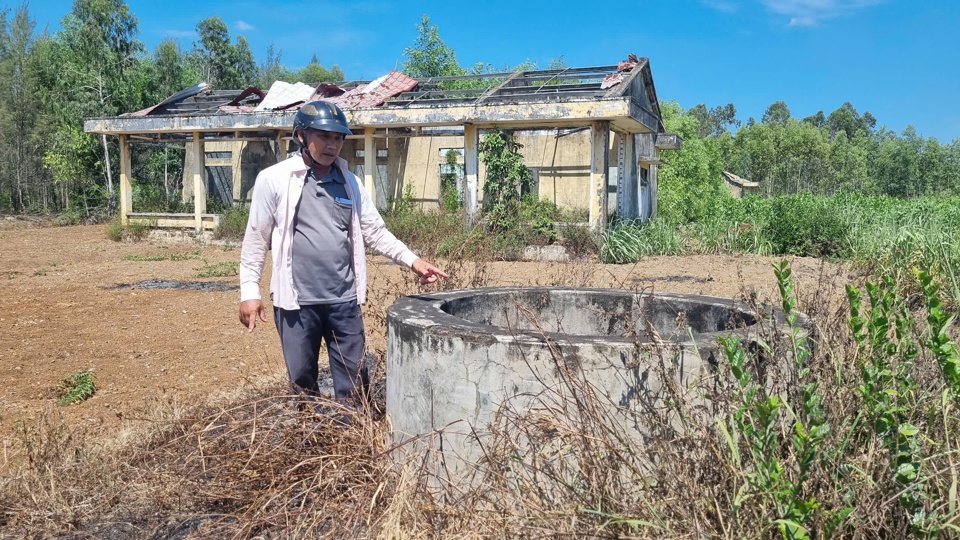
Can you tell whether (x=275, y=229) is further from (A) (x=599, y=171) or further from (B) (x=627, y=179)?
(B) (x=627, y=179)

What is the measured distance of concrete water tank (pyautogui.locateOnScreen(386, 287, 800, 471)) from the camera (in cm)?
271

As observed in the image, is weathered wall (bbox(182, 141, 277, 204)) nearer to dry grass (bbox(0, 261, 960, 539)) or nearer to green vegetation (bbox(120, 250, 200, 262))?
green vegetation (bbox(120, 250, 200, 262))

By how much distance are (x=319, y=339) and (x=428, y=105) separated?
12550 millimetres

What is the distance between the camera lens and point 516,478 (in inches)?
91.4

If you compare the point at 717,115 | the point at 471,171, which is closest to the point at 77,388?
the point at 471,171

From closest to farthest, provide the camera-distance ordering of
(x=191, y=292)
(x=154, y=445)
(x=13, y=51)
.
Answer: (x=154, y=445)
(x=191, y=292)
(x=13, y=51)

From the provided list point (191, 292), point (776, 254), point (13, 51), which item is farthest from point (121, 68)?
point (776, 254)

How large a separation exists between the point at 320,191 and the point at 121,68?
26613 mm

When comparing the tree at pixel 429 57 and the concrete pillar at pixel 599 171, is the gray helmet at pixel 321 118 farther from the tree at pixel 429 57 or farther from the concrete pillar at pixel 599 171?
the tree at pixel 429 57

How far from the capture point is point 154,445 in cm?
388

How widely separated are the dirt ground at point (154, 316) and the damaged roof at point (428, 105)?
119 inches

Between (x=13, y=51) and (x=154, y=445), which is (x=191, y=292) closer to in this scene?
(x=154, y=445)

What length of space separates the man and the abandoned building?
10723 mm

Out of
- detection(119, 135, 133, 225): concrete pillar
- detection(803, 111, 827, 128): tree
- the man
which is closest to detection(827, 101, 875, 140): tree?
A: detection(803, 111, 827, 128): tree
